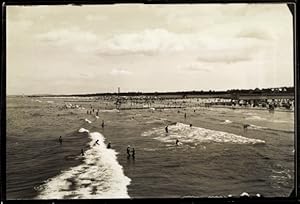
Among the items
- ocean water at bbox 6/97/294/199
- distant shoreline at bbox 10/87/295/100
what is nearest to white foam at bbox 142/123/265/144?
ocean water at bbox 6/97/294/199

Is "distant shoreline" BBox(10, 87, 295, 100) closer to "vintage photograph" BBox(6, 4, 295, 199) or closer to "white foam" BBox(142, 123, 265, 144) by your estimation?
"vintage photograph" BBox(6, 4, 295, 199)

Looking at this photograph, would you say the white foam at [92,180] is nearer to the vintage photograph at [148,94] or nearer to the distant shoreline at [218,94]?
the vintage photograph at [148,94]

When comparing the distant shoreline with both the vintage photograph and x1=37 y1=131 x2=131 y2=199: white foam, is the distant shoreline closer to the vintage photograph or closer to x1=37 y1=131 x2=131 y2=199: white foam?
the vintage photograph

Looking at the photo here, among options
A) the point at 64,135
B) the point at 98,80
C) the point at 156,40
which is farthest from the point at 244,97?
the point at 64,135

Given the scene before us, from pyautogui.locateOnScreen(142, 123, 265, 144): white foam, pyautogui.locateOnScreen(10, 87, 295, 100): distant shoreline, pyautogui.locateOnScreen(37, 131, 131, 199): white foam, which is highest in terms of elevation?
pyautogui.locateOnScreen(10, 87, 295, 100): distant shoreline

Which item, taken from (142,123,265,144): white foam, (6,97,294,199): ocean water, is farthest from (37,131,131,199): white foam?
(142,123,265,144): white foam

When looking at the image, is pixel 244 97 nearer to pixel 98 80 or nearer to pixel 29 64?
pixel 98 80

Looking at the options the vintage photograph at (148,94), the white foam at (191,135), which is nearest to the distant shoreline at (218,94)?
the vintage photograph at (148,94)

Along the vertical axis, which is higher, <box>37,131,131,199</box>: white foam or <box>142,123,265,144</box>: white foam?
<box>142,123,265,144</box>: white foam
